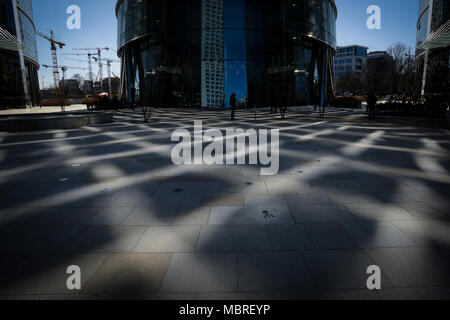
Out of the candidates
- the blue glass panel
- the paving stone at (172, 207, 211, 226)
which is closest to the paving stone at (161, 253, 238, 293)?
the paving stone at (172, 207, 211, 226)

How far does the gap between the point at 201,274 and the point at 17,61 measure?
1763 inches

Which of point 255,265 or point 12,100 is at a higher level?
point 12,100

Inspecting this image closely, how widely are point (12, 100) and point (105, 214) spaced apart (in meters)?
39.8

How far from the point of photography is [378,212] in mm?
4156

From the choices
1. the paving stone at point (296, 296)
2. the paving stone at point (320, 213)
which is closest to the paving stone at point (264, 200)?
the paving stone at point (320, 213)

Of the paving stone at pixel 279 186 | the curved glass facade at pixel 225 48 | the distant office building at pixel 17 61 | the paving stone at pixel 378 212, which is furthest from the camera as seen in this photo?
the distant office building at pixel 17 61

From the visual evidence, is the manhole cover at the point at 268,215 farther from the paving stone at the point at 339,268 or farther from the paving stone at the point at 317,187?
the paving stone at the point at 317,187

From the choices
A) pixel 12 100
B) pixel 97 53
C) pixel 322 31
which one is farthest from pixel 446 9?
pixel 97 53

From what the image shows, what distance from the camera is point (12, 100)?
34031 mm

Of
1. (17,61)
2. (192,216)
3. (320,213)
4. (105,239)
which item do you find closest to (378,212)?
(320,213)

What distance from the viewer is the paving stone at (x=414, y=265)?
2.58 m

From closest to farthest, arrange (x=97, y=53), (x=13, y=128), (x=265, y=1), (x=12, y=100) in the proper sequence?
(x=13, y=128) < (x=265, y=1) < (x=12, y=100) < (x=97, y=53)

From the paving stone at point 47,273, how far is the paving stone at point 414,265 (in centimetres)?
304
